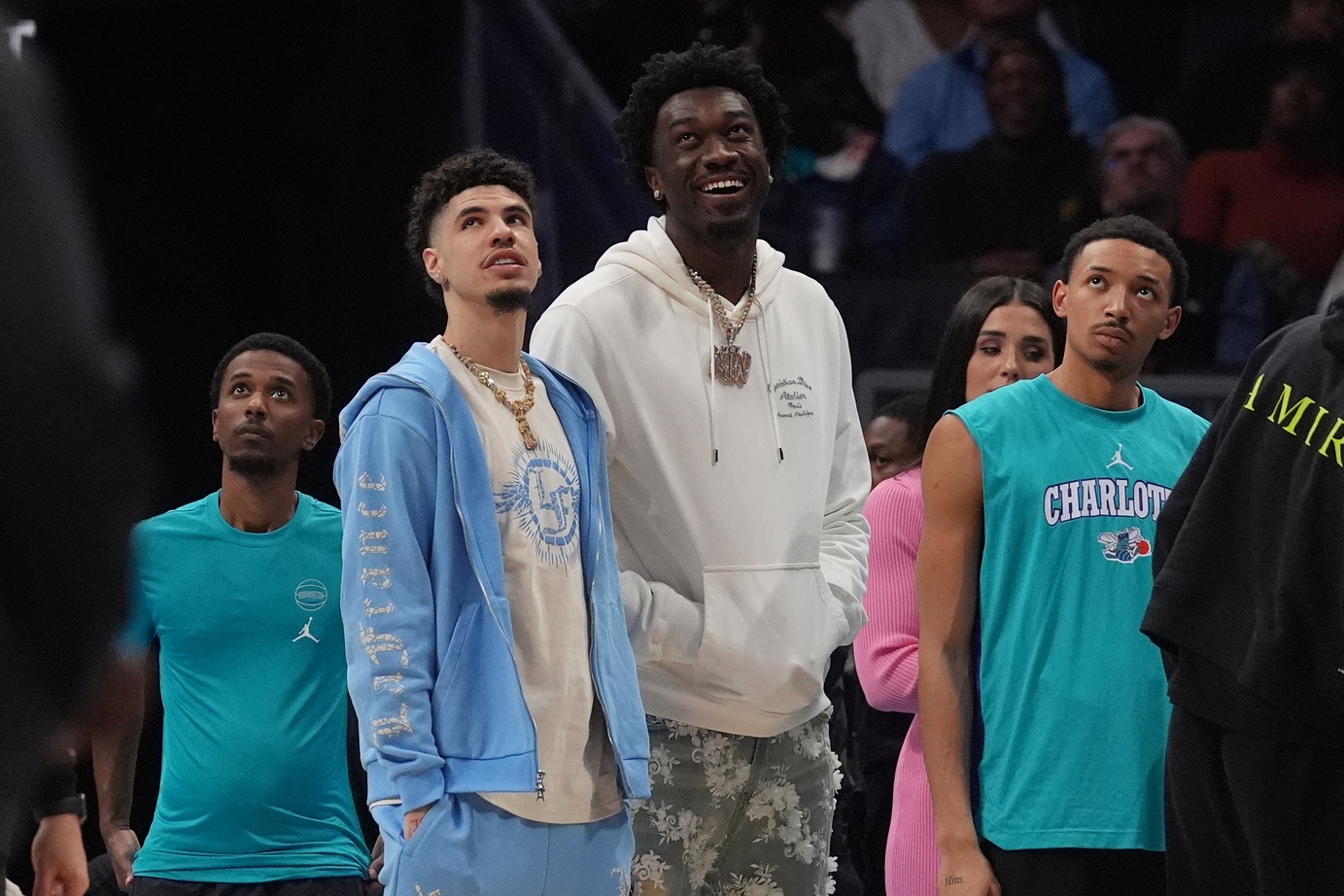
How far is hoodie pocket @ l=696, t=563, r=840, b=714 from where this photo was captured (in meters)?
2.48

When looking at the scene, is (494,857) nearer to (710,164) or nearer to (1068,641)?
(1068,641)

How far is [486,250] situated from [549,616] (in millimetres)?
496

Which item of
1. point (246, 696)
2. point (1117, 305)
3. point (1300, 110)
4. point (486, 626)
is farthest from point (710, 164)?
point (1300, 110)

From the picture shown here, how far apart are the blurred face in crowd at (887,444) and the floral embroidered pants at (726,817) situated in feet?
4.57

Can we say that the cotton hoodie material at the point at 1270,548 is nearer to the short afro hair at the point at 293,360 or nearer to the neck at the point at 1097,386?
the neck at the point at 1097,386

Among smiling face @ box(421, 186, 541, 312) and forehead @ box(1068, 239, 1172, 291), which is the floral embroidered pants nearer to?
smiling face @ box(421, 186, 541, 312)

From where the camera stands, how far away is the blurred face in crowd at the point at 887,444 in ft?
12.8

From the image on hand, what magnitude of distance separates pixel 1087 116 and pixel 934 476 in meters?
2.87

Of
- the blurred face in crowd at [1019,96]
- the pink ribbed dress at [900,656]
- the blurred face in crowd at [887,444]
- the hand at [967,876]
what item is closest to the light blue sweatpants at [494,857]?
the hand at [967,876]

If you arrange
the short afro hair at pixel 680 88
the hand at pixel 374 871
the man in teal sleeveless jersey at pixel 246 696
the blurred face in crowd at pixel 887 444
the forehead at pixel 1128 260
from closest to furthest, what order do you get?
1. the forehead at pixel 1128 260
2. the short afro hair at pixel 680 88
3. the man in teal sleeveless jersey at pixel 246 696
4. the hand at pixel 374 871
5. the blurred face in crowd at pixel 887 444

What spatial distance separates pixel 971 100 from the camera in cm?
513

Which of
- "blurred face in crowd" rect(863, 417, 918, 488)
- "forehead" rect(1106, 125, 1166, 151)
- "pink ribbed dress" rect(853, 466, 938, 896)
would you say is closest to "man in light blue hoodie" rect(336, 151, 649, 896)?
"pink ribbed dress" rect(853, 466, 938, 896)

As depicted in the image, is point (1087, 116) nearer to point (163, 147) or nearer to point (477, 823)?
point (163, 147)

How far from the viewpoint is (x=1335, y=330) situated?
215 cm
